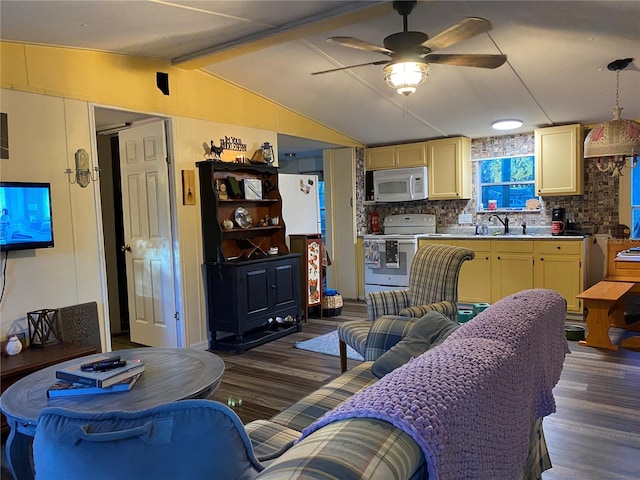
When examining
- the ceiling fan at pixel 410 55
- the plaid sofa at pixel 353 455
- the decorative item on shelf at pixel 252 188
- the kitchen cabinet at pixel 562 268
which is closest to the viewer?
the plaid sofa at pixel 353 455

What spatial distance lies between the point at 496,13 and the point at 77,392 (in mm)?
3165

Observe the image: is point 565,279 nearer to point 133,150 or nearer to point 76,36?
point 133,150

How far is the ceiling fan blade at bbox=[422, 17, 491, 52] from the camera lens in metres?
2.44

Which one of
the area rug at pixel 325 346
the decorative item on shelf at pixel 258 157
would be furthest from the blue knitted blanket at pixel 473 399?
the decorative item on shelf at pixel 258 157

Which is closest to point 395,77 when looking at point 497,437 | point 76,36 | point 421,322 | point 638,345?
point 421,322

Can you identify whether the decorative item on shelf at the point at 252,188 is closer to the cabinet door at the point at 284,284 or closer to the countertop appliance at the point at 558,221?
the cabinet door at the point at 284,284

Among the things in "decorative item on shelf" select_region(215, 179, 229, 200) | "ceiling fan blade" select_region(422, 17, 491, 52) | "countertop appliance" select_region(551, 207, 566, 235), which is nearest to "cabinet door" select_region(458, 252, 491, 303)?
"countertop appliance" select_region(551, 207, 566, 235)

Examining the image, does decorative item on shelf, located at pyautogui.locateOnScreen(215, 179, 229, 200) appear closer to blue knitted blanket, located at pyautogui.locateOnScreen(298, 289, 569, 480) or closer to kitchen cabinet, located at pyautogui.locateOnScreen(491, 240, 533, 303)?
kitchen cabinet, located at pyautogui.locateOnScreen(491, 240, 533, 303)

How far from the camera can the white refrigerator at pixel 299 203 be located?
5492 mm

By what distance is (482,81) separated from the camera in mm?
4227

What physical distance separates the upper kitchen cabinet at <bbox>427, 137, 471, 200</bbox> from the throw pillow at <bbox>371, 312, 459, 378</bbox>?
4229mm

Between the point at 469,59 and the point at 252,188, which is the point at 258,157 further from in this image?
the point at 469,59

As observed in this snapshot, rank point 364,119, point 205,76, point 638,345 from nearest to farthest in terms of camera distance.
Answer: point 638,345, point 205,76, point 364,119

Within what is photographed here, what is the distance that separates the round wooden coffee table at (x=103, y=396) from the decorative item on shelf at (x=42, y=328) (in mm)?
1039
